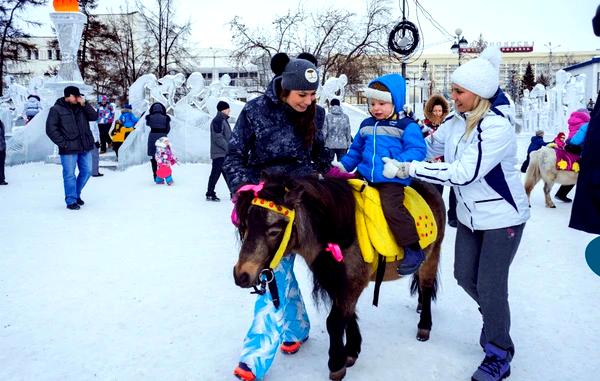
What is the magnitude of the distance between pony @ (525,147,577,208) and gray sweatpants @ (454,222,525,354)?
5811mm

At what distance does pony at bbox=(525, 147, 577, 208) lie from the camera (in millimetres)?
8289

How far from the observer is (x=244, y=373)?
2922mm

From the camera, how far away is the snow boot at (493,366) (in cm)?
286

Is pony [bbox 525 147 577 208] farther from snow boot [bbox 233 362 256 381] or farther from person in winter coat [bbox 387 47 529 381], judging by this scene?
snow boot [bbox 233 362 256 381]

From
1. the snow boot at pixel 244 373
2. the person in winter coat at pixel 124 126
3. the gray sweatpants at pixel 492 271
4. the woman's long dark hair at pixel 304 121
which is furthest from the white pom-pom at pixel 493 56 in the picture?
the person in winter coat at pixel 124 126

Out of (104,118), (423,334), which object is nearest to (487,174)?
(423,334)

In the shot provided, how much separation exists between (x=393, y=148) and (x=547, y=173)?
648 centimetres

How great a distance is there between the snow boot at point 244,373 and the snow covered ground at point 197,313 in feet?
0.43

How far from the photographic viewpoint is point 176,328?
3746 mm

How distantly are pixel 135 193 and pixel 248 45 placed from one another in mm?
25913

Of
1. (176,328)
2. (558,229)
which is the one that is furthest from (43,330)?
(558,229)

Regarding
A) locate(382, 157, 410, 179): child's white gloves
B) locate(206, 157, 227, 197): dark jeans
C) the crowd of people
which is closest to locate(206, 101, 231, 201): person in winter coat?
locate(206, 157, 227, 197): dark jeans

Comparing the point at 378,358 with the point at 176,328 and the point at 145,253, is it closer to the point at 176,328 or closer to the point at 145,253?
the point at 176,328

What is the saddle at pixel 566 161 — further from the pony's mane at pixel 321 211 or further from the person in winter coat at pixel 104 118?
the person in winter coat at pixel 104 118
